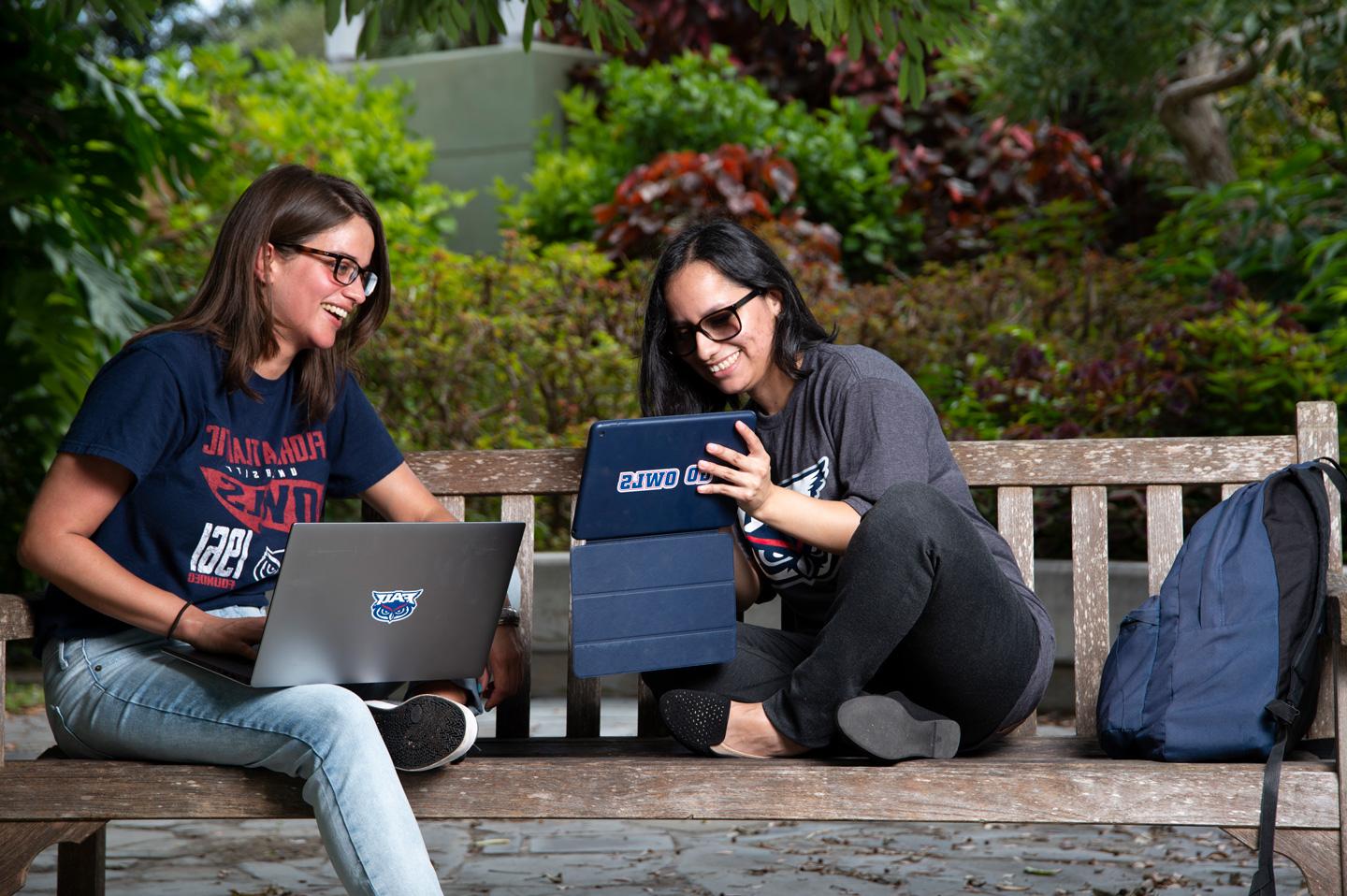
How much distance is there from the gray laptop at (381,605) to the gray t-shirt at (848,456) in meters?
0.58

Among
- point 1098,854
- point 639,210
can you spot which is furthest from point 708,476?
point 639,210

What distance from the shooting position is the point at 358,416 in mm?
2957

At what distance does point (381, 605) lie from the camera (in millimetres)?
2359

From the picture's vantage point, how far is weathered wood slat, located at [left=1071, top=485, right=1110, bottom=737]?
295 cm

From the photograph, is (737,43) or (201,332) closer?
(201,332)

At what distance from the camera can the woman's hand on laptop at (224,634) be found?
2422mm

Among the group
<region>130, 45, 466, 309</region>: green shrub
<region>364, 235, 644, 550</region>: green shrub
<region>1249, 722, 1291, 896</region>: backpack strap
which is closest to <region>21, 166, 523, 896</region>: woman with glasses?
<region>1249, 722, 1291, 896</region>: backpack strap

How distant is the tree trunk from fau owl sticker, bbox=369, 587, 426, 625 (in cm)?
548

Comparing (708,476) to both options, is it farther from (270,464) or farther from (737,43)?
(737,43)

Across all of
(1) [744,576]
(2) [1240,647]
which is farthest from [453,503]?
(2) [1240,647]

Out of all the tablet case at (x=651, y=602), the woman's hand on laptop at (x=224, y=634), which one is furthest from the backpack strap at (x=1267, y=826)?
the woman's hand on laptop at (x=224, y=634)

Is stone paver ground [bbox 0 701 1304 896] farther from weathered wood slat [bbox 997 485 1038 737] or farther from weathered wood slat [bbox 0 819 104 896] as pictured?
weathered wood slat [bbox 0 819 104 896]

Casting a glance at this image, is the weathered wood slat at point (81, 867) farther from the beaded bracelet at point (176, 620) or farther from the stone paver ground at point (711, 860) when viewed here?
the beaded bracelet at point (176, 620)

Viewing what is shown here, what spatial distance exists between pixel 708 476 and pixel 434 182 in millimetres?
7617
